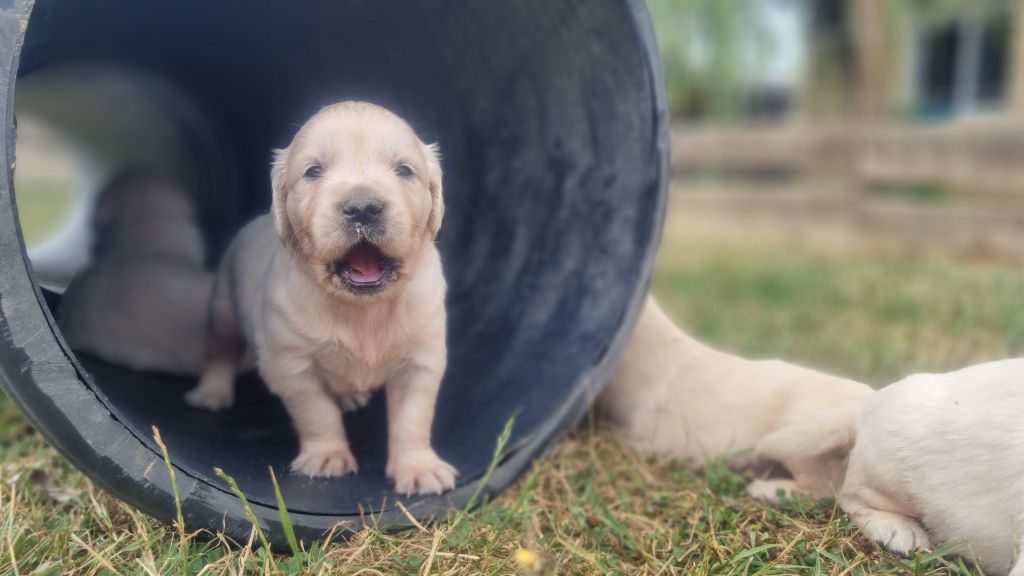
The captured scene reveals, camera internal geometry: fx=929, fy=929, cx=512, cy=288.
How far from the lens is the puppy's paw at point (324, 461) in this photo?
2.16 meters

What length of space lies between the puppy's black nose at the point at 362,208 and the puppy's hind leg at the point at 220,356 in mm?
→ 946

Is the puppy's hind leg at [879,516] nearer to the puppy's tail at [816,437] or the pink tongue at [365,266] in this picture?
the puppy's tail at [816,437]

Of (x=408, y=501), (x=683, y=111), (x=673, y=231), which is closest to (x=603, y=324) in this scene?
(x=408, y=501)

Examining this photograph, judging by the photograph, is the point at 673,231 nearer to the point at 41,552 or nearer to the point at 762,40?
the point at 762,40

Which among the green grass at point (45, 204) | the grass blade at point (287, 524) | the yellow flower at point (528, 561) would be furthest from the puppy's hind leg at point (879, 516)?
the green grass at point (45, 204)

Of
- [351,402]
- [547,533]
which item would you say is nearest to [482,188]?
[351,402]

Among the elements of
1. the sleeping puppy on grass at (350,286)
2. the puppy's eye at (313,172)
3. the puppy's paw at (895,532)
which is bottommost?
the puppy's paw at (895,532)

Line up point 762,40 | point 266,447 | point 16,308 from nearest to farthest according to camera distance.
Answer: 1. point 16,308
2. point 266,447
3. point 762,40

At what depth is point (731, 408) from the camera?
2.72 meters

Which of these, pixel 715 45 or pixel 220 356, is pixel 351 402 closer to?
pixel 220 356

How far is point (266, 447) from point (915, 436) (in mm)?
1518

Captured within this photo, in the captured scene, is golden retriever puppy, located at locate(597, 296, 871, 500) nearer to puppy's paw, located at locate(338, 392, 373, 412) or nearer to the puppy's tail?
the puppy's tail

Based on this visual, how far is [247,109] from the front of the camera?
3406mm

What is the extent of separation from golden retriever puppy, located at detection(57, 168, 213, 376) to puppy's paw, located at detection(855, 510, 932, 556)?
1922 mm
